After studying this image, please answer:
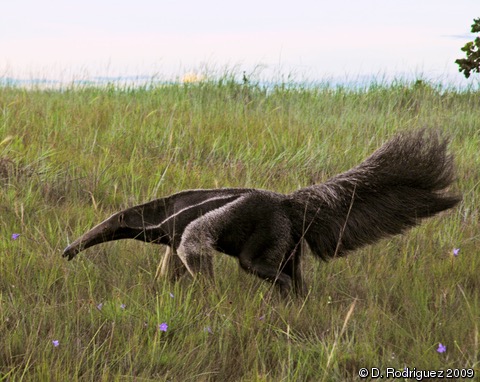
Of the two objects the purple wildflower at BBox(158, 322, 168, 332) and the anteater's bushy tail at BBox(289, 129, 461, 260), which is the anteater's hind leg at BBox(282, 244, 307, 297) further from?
the purple wildflower at BBox(158, 322, 168, 332)

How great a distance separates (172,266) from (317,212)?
1101 mm

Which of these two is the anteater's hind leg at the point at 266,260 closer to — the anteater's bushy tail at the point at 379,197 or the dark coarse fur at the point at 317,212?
the dark coarse fur at the point at 317,212

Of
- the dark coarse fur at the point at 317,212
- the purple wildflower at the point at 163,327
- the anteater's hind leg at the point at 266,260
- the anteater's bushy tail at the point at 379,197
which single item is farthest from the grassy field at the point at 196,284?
the anteater's bushy tail at the point at 379,197

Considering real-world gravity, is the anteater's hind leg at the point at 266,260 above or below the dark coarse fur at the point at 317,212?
below

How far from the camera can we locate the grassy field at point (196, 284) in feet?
11.5

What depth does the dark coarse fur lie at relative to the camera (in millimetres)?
4477

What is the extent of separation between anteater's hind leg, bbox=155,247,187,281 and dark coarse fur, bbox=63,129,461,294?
14 millimetres

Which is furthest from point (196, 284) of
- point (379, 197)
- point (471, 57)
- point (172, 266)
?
point (471, 57)

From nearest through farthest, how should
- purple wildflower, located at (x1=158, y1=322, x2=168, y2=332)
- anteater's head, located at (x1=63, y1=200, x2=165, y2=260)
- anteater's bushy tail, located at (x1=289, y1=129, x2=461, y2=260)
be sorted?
purple wildflower, located at (x1=158, y1=322, x2=168, y2=332) < anteater's bushy tail, located at (x1=289, y1=129, x2=461, y2=260) < anteater's head, located at (x1=63, y1=200, x2=165, y2=260)

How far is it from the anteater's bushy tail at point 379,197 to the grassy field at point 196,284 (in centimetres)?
36

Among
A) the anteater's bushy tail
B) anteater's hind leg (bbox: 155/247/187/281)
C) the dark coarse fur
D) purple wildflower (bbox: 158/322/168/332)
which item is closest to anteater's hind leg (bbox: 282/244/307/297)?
the dark coarse fur

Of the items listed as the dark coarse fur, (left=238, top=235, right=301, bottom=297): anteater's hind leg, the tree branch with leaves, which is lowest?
(left=238, top=235, right=301, bottom=297): anteater's hind leg

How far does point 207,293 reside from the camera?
432 centimetres

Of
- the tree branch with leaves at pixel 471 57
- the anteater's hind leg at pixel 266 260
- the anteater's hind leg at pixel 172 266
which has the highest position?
the tree branch with leaves at pixel 471 57
